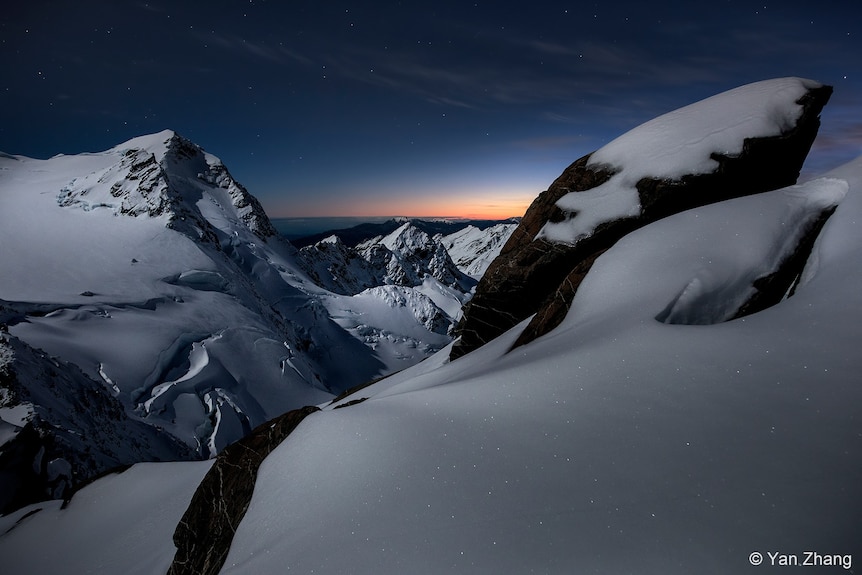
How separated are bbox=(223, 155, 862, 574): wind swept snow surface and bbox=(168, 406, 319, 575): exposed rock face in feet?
1.75

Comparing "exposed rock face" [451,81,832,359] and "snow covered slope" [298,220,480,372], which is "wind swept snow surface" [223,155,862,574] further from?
"snow covered slope" [298,220,480,372]

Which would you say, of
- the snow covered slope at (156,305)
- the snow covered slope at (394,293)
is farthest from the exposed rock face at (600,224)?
the snow covered slope at (394,293)

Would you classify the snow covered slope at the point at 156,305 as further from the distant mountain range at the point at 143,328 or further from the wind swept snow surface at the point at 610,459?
the wind swept snow surface at the point at 610,459

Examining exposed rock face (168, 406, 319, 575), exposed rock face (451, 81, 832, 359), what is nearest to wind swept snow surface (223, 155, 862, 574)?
exposed rock face (168, 406, 319, 575)

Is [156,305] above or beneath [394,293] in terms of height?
above

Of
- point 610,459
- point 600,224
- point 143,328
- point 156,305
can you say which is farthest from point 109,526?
point 156,305

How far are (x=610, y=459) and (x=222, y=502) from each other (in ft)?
16.0

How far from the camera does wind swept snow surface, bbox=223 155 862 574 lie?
6.86 feet

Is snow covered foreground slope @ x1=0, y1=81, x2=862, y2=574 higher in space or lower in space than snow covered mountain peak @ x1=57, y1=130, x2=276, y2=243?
lower

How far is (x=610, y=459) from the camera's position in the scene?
105 inches

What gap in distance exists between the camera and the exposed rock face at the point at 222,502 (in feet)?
14.0

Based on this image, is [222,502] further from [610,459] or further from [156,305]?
[156,305]

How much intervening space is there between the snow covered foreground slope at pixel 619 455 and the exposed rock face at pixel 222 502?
1.68ft

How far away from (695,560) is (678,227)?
558cm
